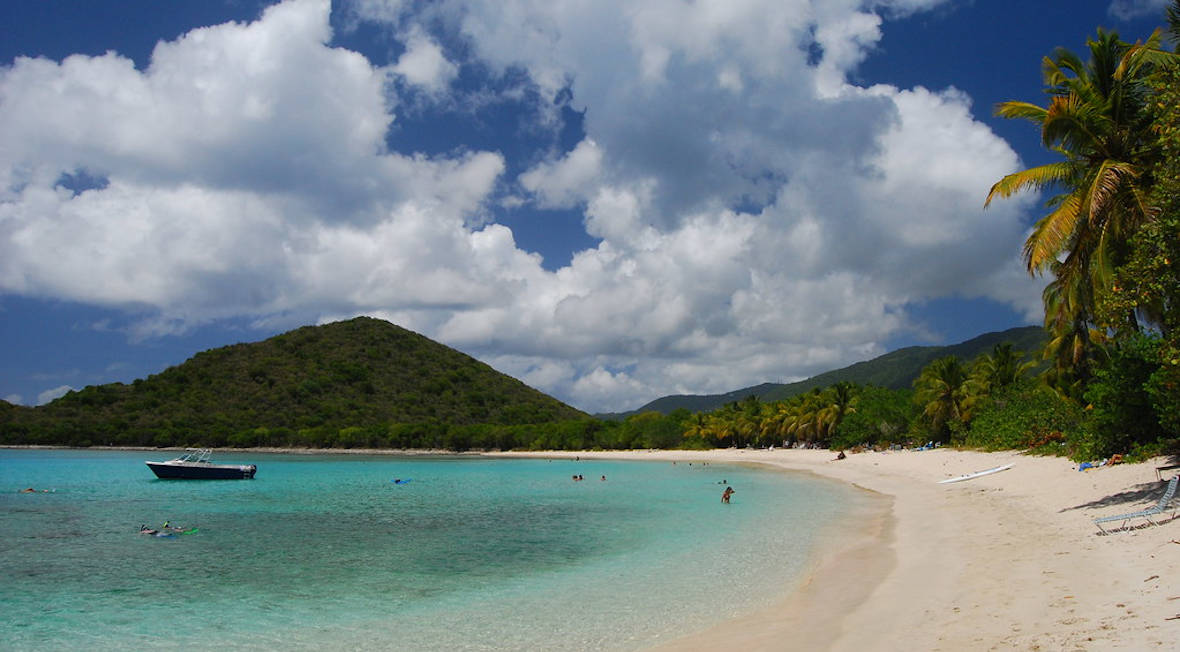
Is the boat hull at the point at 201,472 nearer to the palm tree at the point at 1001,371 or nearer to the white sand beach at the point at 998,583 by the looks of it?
the white sand beach at the point at 998,583

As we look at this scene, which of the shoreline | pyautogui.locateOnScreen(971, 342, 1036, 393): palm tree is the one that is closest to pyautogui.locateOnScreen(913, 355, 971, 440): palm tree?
pyautogui.locateOnScreen(971, 342, 1036, 393): palm tree

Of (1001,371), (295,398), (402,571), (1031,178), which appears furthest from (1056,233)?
(295,398)

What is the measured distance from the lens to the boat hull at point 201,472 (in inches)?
1956

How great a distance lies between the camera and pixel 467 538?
2058 centimetres

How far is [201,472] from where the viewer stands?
51.4 m

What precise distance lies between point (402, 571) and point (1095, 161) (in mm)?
17379

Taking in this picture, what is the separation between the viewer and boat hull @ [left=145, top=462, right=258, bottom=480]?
1956 inches

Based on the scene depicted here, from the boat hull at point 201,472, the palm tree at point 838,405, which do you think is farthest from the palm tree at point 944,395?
the boat hull at point 201,472

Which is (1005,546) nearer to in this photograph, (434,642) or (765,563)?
(765,563)

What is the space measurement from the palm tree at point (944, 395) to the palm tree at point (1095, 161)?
3666 cm

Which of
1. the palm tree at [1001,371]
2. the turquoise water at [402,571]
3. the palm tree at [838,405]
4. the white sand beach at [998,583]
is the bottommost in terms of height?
the turquoise water at [402,571]

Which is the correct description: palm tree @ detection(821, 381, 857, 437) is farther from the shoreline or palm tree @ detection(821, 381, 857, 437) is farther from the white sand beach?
the white sand beach

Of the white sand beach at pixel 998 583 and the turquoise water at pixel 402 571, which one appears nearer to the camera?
the white sand beach at pixel 998 583

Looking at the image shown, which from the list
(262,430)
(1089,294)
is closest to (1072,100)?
(1089,294)
